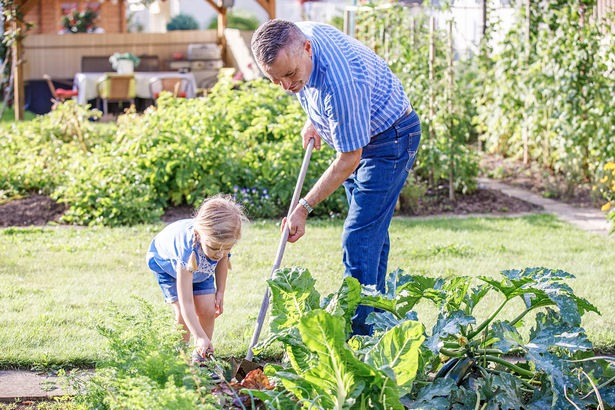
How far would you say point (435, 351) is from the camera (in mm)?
2811

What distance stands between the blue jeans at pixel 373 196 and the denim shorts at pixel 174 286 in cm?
61

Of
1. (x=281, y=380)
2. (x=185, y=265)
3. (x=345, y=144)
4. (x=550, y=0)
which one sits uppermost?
(x=550, y=0)

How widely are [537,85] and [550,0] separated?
3.58 feet

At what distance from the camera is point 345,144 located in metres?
3.31

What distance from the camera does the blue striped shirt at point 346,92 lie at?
3.28 metres

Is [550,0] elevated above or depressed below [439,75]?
above

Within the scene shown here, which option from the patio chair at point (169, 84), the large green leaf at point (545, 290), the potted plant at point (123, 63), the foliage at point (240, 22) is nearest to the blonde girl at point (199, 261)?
the large green leaf at point (545, 290)

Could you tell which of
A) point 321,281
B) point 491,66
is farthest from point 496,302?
point 491,66

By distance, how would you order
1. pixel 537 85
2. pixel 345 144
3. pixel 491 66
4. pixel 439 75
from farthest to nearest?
1. pixel 491 66
2. pixel 537 85
3. pixel 439 75
4. pixel 345 144

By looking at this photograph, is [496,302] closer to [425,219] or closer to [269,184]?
[425,219]

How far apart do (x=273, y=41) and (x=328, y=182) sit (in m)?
0.63

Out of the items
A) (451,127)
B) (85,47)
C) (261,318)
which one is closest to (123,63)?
(85,47)

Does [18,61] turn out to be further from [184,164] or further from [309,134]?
[309,134]

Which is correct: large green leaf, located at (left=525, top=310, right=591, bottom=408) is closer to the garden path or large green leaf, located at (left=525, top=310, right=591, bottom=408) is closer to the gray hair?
the gray hair
